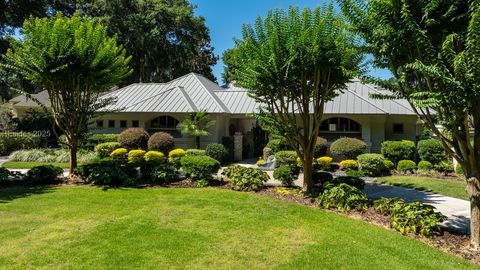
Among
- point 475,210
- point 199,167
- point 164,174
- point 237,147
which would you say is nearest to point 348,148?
point 237,147

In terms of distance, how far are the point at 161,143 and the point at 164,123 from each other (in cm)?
324

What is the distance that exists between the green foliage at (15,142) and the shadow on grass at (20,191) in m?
12.5

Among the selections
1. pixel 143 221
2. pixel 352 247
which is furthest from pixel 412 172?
pixel 143 221

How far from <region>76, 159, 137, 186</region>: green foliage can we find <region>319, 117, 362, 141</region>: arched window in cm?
1102

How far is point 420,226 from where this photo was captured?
6.48 metres

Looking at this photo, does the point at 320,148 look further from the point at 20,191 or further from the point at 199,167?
the point at 20,191

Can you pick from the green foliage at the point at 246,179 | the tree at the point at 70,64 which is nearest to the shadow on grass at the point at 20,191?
the tree at the point at 70,64

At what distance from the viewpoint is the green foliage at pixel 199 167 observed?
10969mm

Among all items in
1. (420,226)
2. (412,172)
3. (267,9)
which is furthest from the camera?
(412,172)

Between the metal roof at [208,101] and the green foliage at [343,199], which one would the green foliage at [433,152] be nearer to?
the metal roof at [208,101]

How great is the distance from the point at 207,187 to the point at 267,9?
5.39 meters

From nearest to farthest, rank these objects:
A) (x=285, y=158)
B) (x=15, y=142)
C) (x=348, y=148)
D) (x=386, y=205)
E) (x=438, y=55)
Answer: (x=438, y=55), (x=386, y=205), (x=285, y=158), (x=348, y=148), (x=15, y=142)

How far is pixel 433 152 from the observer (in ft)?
48.0

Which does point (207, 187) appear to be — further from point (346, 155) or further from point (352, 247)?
point (346, 155)
